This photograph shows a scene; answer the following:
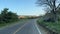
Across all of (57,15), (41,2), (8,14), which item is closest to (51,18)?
(57,15)

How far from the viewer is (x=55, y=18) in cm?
5525

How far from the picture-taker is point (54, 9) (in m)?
53.6

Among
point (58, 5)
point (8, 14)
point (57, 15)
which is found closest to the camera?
point (58, 5)

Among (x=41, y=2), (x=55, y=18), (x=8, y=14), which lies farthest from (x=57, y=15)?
(x=8, y=14)

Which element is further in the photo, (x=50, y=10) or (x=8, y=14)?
(x=8, y=14)

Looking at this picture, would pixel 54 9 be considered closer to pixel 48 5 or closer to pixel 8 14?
pixel 48 5

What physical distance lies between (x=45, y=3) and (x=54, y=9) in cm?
306

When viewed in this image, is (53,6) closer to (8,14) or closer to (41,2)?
(41,2)

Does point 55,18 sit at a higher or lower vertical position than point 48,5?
lower

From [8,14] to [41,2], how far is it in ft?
89.4

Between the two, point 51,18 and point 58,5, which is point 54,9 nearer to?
point 58,5

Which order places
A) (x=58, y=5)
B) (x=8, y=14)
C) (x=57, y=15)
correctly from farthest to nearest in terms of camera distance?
(x=8, y=14)
(x=57, y=15)
(x=58, y=5)

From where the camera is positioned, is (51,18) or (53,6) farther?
(51,18)

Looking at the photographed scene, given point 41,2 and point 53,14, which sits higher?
point 41,2
